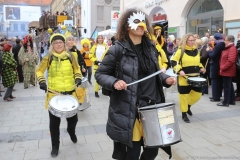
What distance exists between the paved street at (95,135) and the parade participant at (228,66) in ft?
1.08

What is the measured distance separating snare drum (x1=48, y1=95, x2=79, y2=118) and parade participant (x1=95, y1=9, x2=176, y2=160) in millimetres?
1172

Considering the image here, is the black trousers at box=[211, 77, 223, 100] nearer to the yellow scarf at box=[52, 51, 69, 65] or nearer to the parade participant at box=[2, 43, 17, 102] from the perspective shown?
the yellow scarf at box=[52, 51, 69, 65]

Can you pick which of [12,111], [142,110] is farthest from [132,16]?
[12,111]

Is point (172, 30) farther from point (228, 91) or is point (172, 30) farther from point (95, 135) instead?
point (95, 135)

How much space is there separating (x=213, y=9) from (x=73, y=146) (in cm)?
1167

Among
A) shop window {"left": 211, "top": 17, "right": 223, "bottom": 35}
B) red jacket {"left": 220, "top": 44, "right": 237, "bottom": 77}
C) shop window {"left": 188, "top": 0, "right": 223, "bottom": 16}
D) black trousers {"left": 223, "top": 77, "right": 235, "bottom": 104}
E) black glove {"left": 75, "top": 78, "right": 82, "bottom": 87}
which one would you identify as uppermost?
shop window {"left": 188, "top": 0, "right": 223, "bottom": 16}

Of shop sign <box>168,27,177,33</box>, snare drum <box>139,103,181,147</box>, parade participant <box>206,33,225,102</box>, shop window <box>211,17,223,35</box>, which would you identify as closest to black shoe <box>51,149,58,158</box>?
snare drum <box>139,103,181,147</box>

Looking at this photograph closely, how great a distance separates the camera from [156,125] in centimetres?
265

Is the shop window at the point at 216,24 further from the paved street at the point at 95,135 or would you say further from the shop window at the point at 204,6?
the paved street at the point at 95,135

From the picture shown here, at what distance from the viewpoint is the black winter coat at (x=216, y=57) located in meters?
7.58

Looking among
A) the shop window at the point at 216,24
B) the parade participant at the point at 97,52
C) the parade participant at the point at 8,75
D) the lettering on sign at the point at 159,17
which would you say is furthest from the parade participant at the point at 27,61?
the lettering on sign at the point at 159,17

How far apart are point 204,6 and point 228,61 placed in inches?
335

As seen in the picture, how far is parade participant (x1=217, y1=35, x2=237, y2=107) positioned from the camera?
7199mm

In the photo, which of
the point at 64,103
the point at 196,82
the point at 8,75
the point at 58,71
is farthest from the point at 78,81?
the point at 8,75
